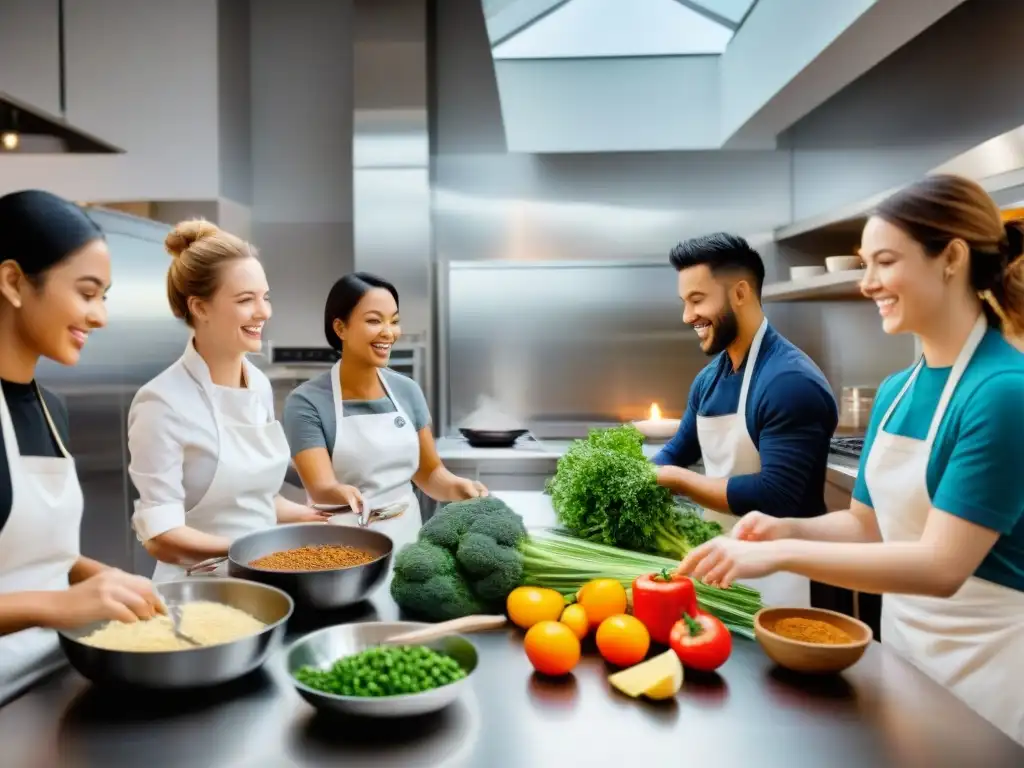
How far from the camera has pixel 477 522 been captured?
1.36m

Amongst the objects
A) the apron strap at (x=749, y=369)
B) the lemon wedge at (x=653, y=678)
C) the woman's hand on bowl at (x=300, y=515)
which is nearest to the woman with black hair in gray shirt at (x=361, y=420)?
the woman's hand on bowl at (x=300, y=515)

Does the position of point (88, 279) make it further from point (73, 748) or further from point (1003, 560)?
point (1003, 560)

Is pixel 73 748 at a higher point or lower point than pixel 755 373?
lower

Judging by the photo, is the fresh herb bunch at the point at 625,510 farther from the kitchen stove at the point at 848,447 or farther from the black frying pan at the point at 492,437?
the black frying pan at the point at 492,437

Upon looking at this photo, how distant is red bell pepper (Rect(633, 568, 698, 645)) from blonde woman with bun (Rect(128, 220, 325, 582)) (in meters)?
0.95

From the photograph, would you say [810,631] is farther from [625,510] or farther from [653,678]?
[625,510]

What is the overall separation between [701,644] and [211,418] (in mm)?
1208

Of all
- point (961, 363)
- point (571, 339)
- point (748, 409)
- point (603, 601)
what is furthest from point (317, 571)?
point (571, 339)

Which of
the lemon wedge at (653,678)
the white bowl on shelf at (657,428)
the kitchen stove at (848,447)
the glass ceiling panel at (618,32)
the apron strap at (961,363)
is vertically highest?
the glass ceiling panel at (618,32)

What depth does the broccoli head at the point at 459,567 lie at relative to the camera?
130cm

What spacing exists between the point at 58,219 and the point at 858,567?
1379mm

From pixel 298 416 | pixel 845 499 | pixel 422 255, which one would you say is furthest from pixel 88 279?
pixel 422 255

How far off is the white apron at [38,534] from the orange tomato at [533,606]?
690 millimetres

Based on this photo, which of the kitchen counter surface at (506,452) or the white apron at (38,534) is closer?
the white apron at (38,534)
